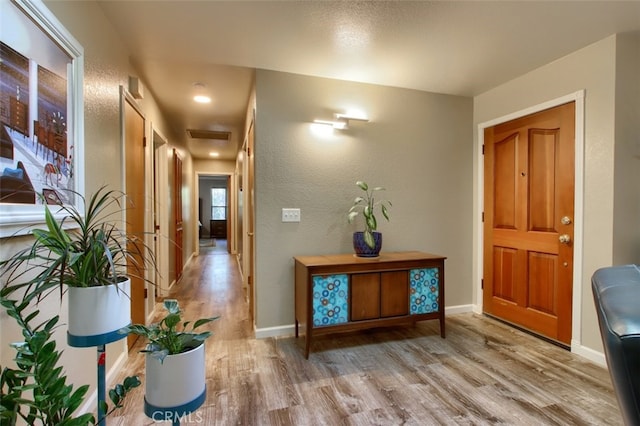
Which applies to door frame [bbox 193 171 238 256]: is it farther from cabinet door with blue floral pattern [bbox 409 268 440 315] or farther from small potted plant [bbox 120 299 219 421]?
small potted plant [bbox 120 299 219 421]

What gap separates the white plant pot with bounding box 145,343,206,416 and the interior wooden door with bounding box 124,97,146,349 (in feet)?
5.11

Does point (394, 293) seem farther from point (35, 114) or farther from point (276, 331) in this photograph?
point (35, 114)

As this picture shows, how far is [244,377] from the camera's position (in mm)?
2035

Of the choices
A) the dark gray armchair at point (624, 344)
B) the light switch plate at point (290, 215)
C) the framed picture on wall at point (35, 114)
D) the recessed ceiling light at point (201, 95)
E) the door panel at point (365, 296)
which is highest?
the recessed ceiling light at point (201, 95)

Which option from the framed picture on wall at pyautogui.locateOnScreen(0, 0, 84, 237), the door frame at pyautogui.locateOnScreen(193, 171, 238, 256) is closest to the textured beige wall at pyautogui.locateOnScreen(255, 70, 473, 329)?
the framed picture on wall at pyautogui.locateOnScreen(0, 0, 84, 237)

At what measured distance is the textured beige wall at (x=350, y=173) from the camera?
2676 millimetres

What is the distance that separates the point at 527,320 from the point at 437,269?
1002mm

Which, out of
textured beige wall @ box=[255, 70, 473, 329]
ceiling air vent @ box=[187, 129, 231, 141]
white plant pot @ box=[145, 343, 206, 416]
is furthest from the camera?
ceiling air vent @ box=[187, 129, 231, 141]

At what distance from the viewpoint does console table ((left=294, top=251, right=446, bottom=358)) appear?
233cm

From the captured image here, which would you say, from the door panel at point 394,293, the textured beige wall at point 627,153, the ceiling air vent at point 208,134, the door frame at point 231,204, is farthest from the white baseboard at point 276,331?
the door frame at point 231,204

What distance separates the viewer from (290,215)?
272cm

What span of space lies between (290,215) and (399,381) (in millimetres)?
1543

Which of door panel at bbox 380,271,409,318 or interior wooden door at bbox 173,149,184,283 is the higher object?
interior wooden door at bbox 173,149,184,283

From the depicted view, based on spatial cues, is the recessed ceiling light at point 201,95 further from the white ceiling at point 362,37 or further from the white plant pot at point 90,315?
the white plant pot at point 90,315
